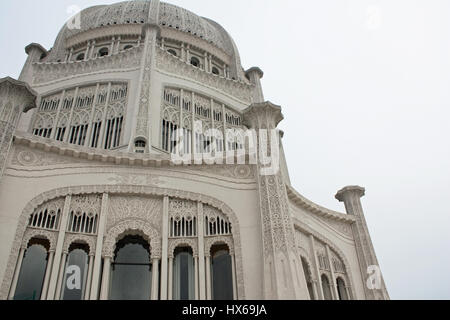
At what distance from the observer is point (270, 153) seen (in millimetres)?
11258

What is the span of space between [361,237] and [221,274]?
6.22 meters

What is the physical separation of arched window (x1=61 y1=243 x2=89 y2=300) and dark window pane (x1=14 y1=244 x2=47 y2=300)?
51cm

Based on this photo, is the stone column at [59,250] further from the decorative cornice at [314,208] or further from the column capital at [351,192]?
the column capital at [351,192]

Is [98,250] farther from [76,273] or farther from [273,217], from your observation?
[273,217]

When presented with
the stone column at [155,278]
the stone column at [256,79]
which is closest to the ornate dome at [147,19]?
the stone column at [256,79]

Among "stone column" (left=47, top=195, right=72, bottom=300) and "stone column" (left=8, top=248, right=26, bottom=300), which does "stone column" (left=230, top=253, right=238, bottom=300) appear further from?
"stone column" (left=8, top=248, right=26, bottom=300)

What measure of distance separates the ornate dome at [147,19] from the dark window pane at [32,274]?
14.3 metres

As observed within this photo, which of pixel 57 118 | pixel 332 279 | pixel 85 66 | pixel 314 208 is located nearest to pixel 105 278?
pixel 332 279

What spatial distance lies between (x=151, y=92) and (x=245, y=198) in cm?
723

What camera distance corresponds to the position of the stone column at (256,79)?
20.1 m

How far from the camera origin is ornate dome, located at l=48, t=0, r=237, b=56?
21734 mm
